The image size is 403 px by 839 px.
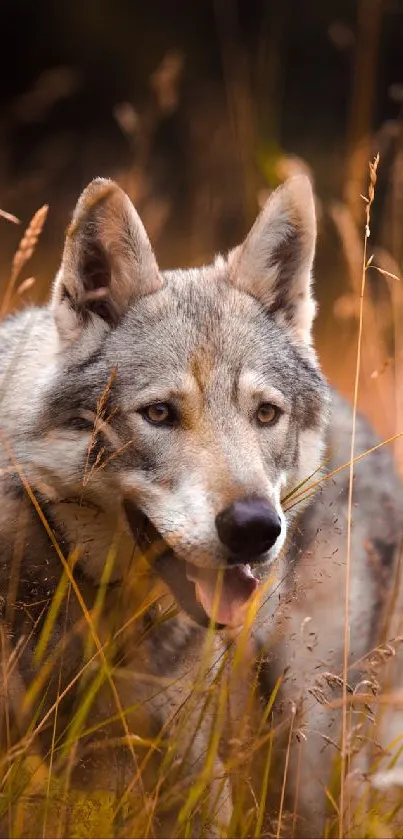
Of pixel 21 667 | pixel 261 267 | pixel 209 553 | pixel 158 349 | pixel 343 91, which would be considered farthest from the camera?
pixel 343 91

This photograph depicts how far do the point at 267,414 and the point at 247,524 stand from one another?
55cm

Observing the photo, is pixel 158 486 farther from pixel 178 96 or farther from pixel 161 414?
pixel 178 96

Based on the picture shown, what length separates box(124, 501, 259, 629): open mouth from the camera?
2.40 metres

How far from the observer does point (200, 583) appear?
8.02ft

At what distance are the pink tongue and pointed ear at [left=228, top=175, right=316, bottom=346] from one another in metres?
0.88

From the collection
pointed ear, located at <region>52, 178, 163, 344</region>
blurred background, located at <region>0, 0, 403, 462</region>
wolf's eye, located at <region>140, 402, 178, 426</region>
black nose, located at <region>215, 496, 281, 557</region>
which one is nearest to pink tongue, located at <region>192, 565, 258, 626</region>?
black nose, located at <region>215, 496, 281, 557</region>

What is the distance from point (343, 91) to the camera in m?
11.5

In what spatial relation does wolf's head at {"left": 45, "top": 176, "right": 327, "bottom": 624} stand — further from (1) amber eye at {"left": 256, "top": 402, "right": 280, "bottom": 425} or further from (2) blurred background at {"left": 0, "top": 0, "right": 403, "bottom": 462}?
(2) blurred background at {"left": 0, "top": 0, "right": 403, "bottom": 462}

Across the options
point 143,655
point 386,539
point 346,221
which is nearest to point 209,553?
point 143,655

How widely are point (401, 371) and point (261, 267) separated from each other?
1.02m

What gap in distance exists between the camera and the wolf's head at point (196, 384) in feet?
7.79

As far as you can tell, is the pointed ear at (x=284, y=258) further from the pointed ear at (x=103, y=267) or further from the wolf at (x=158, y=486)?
the pointed ear at (x=103, y=267)

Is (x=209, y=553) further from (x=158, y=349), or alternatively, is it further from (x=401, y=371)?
(x=401, y=371)

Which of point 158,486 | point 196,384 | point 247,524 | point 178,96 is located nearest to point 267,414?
point 196,384
